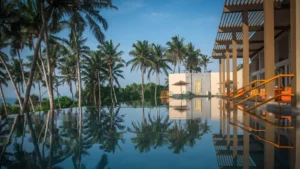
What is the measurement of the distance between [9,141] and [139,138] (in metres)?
2.05

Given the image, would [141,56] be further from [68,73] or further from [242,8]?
[242,8]

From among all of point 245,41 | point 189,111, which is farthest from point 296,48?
point 245,41

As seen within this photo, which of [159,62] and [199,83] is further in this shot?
[159,62]

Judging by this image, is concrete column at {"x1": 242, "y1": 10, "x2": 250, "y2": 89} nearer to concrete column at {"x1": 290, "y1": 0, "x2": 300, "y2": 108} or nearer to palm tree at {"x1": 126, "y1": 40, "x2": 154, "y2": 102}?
concrete column at {"x1": 290, "y1": 0, "x2": 300, "y2": 108}

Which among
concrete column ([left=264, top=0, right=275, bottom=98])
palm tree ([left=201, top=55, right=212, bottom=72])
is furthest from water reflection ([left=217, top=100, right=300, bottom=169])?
palm tree ([left=201, top=55, right=212, bottom=72])

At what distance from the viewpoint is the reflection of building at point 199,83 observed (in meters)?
32.7

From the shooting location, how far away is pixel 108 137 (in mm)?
3727

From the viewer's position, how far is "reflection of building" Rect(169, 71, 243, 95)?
107 feet

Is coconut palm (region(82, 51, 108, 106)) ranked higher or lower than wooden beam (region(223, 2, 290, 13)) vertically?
lower

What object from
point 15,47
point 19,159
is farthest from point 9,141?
point 15,47

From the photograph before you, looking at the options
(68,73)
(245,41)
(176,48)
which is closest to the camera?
(245,41)

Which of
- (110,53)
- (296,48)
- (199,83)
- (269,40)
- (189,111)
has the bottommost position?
(189,111)

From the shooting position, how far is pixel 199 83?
33406 mm

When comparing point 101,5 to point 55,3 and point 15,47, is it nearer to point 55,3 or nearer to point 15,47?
point 55,3
